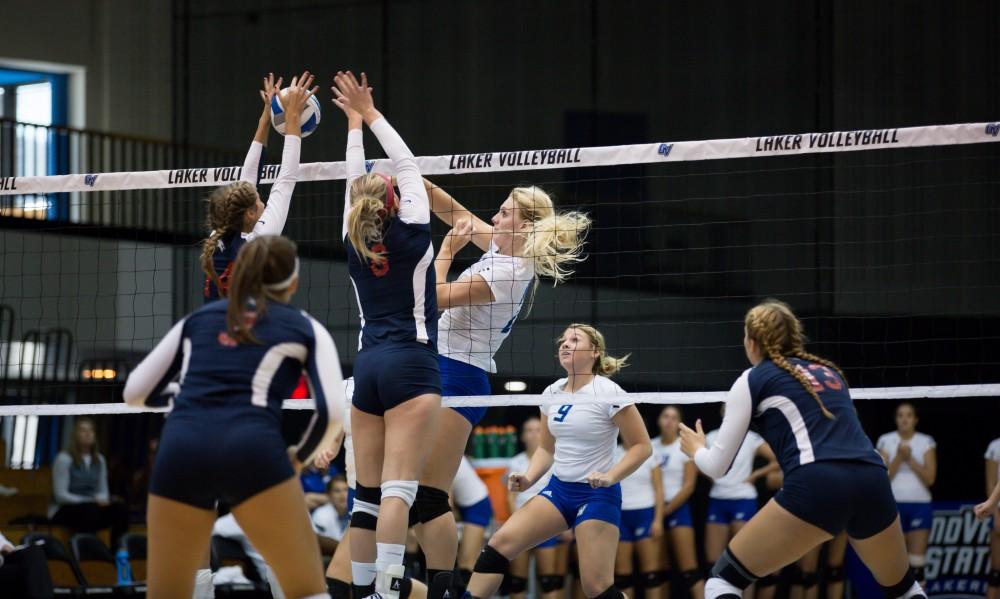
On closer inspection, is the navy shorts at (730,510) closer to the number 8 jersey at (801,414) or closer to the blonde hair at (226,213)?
the number 8 jersey at (801,414)

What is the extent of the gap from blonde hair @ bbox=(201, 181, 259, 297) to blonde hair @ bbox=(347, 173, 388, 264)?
43 centimetres

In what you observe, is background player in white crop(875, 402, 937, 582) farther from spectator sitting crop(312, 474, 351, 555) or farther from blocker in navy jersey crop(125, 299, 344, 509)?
blocker in navy jersey crop(125, 299, 344, 509)

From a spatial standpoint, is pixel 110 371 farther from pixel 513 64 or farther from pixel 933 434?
pixel 933 434

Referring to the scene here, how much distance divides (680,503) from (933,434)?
3726 mm

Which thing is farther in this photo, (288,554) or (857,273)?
(857,273)

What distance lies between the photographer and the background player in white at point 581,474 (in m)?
6.94

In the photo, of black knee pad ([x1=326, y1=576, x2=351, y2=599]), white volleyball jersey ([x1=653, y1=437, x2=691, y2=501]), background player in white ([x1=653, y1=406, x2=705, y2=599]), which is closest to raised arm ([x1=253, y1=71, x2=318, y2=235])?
black knee pad ([x1=326, y1=576, x2=351, y2=599])

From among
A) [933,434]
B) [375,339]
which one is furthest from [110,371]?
[375,339]

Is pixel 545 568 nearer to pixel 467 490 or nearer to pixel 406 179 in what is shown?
pixel 467 490

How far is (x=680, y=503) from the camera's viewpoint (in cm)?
1229

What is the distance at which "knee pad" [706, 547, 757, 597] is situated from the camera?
18.6 ft

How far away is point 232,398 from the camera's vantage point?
4520 mm

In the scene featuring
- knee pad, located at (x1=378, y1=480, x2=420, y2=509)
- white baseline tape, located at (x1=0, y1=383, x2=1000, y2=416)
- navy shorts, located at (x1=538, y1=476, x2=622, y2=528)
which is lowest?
navy shorts, located at (x1=538, y1=476, x2=622, y2=528)

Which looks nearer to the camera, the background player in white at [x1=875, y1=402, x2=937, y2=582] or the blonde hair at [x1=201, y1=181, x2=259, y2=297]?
the blonde hair at [x1=201, y1=181, x2=259, y2=297]
